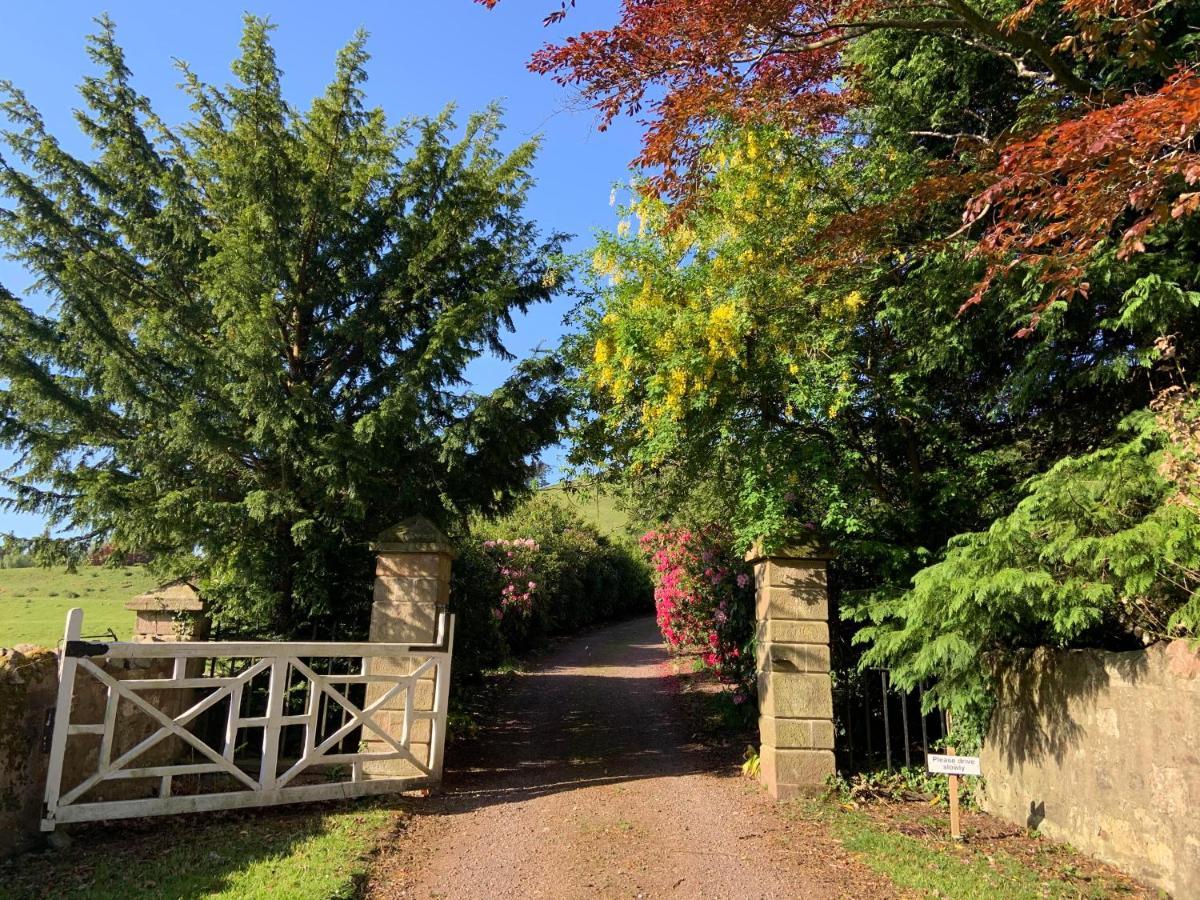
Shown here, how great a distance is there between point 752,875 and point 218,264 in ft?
23.0

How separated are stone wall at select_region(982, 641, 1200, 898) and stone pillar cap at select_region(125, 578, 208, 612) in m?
7.47

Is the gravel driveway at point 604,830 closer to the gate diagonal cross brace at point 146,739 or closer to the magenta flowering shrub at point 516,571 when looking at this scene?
the gate diagonal cross brace at point 146,739

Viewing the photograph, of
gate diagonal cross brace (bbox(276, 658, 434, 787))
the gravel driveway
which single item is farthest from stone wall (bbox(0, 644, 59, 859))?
the gravel driveway

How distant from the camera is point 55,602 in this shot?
1076 inches

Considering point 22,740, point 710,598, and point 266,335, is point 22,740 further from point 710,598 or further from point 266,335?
point 710,598

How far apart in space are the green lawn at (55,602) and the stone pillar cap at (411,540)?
1076 centimetres

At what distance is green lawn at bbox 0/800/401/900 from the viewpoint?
419 centimetres

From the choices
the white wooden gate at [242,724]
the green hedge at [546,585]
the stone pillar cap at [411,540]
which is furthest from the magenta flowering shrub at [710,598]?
the stone pillar cap at [411,540]

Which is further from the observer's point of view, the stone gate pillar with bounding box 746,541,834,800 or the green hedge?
the green hedge

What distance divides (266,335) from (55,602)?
27.8 meters

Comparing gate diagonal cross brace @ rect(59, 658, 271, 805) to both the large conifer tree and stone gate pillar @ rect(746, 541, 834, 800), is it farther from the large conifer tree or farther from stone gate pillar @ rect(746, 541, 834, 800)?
stone gate pillar @ rect(746, 541, 834, 800)

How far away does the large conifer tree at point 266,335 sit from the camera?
21.8 ft

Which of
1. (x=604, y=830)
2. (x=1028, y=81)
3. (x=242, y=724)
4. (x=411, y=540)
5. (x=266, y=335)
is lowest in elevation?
(x=604, y=830)

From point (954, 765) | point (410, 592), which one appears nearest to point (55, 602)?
point (410, 592)
